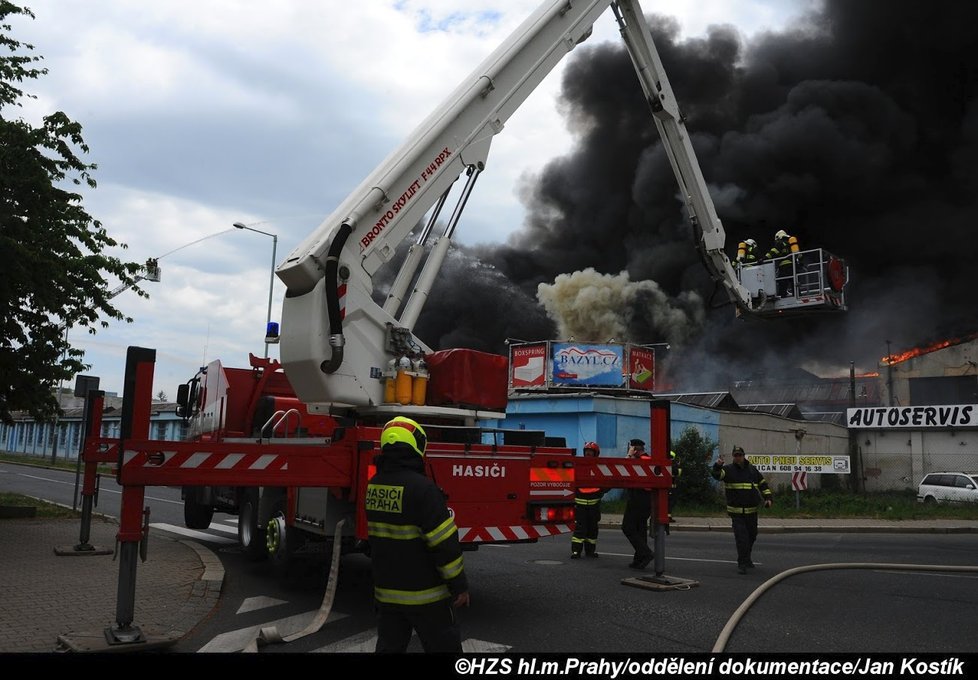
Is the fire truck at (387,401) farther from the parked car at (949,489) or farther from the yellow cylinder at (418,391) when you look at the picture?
the parked car at (949,489)

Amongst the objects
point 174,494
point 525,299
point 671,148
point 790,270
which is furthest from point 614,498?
point 525,299

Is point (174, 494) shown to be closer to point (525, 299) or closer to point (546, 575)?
point (546, 575)

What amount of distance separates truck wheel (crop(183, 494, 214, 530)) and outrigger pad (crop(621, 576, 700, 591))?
6901 millimetres

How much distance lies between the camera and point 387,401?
6.48 m

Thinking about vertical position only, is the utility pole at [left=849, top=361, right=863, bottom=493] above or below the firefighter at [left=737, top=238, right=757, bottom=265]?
below

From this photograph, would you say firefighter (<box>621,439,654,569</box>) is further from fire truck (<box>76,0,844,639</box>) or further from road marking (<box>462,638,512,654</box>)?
road marking (<box>462,638,512,654</box>)

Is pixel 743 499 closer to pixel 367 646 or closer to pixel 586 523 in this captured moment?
pixel 586 523

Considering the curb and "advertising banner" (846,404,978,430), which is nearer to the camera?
the curb

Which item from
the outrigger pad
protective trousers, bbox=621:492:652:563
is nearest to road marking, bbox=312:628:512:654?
the outrigger pad

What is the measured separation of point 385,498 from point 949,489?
Result: 81.3 feet

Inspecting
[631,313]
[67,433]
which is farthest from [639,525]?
[67,433]

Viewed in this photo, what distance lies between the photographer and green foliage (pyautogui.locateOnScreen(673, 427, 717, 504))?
19.9 m

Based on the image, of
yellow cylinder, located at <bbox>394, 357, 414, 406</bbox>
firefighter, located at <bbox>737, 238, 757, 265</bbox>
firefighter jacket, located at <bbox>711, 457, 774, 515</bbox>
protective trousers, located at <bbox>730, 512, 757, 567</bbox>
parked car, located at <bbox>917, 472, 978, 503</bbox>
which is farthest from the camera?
parked car, located at <bbox>917, 472, 978, 503</bbox>

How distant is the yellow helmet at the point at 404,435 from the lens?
378 centimetres
